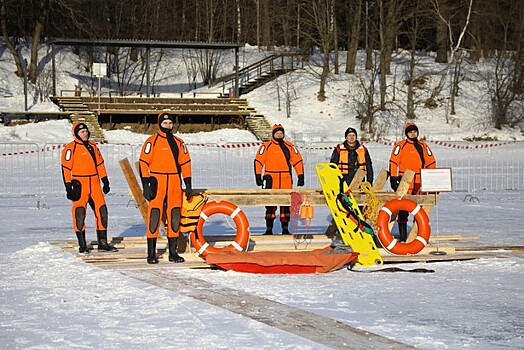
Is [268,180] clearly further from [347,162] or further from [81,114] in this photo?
[81,114]

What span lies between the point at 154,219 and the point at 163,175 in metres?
0.55

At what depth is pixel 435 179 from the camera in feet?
40.8

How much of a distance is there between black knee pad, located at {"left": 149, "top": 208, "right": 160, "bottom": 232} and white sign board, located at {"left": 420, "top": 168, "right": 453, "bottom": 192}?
11.8ft

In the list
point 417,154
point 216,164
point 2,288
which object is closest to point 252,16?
point 216,164

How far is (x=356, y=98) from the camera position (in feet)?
149

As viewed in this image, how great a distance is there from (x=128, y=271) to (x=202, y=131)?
3060 cm

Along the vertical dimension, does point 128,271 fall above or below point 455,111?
below

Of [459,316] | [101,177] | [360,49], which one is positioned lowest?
[459,316]

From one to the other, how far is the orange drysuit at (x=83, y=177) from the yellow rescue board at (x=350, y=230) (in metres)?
2.94

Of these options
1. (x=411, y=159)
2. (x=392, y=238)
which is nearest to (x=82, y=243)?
(x=392, y=238)

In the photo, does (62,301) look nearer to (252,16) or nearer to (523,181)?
(523,181)

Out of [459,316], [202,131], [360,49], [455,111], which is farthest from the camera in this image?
[360,49]

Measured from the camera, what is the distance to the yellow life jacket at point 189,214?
1156 centimetres

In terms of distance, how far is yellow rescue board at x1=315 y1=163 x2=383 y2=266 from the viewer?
11414 millimetres
